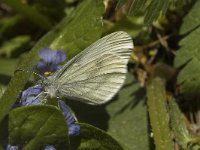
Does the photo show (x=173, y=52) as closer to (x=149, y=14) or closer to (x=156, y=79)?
(x=156, y=79)

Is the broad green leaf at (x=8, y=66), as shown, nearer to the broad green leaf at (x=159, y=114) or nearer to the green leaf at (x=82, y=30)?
the green leaf at (x=82, y=30)

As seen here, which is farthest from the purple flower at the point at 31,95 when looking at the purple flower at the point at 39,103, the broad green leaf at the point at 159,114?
the broad green leaf at the point at 159,114

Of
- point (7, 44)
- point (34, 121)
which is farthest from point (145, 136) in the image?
point (7, 44)

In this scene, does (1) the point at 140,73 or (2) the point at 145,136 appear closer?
(2) the point at 145,136

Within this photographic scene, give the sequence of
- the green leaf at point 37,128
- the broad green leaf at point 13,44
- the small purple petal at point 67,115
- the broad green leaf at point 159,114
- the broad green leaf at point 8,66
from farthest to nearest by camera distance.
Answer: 1. the broad green leaf at point 13,44
2. the broad green leaf at point 8,66
3. the broad green leaf at point 159,114
4. the small purple petal at point 67,115
5. the green leaf at point 37,128

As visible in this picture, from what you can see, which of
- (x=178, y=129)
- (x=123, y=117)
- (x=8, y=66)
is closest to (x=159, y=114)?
(x=178, y=129)

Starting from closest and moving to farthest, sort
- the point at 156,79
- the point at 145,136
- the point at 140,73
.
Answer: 1. the point at 145,136
2. the point at 156,79
3. the point at 140,73
